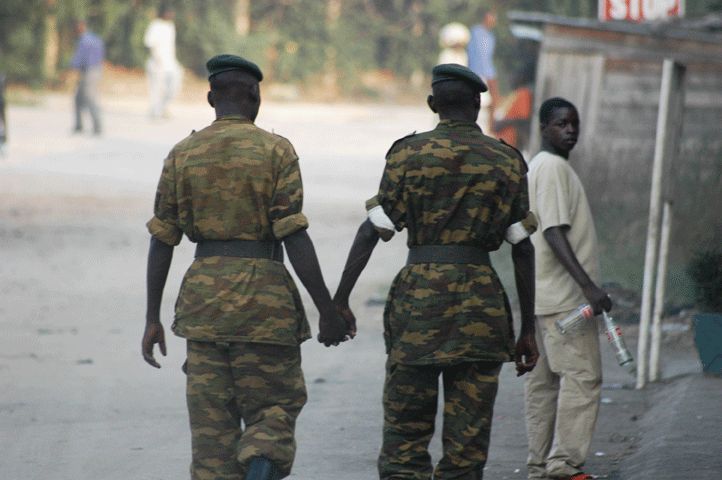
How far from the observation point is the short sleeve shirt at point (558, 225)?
586cm

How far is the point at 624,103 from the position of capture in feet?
44.1

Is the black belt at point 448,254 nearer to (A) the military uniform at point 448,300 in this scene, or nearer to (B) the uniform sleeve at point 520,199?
(A) the military uniform at point 448,300

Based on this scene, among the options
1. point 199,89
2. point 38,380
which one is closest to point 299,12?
point 199,89

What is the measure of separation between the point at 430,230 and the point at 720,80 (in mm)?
8477

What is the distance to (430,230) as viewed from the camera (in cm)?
487

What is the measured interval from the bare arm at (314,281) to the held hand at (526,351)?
0.63m

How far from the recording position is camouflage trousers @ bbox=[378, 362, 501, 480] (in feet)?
16.1

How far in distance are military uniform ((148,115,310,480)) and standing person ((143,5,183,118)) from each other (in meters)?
22.7

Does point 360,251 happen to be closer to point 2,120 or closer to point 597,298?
point 597,298

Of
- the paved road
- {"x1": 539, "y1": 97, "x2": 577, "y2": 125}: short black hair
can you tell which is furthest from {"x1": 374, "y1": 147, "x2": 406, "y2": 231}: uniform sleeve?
the paved road

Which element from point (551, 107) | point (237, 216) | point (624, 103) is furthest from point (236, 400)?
point (624, 103)

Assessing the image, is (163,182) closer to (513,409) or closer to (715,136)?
(513,409)

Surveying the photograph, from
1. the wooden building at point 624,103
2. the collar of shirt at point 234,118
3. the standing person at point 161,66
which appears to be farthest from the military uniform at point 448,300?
the standing person at point 161,66

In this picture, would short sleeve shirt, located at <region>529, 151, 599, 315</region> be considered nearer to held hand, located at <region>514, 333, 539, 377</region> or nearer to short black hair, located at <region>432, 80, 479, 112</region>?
held hand, located at <region>514, 333, 539, 377</region>
